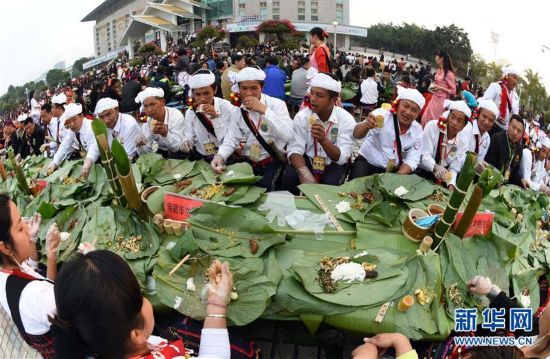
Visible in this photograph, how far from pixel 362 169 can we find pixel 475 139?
1.39 metres

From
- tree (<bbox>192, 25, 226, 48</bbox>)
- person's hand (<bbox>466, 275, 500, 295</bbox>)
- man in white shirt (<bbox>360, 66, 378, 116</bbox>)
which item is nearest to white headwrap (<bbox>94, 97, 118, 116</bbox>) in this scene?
person's hand (<bbox>466, 275, 500, 295</bbox>)

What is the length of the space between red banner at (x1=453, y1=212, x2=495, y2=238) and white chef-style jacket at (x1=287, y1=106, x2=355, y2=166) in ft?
4.59

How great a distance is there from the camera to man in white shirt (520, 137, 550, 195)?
5.34 metres

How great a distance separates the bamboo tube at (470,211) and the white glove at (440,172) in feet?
4.05

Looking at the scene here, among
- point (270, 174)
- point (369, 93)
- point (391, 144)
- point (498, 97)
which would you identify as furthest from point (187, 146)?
point (369, 93)

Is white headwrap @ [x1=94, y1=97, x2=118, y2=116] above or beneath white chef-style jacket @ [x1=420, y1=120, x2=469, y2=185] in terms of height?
above

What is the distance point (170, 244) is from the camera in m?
2.84

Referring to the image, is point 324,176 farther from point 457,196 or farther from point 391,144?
point 457,196

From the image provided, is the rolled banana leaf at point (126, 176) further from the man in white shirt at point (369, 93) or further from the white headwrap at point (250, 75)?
the man in white shirt at point (369, 93)

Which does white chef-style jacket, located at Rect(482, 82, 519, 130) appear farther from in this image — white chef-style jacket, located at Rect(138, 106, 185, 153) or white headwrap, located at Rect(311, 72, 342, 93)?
white chef-style jacket, located at Rect(138, 106, 185, 153)

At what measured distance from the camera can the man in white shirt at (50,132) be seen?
6605 mm

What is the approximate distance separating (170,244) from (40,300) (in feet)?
3.34

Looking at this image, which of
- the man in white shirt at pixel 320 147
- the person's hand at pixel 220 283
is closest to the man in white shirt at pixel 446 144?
the man in white shirt at pixel 320 147

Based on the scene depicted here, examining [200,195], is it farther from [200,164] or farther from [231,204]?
[200,164]
